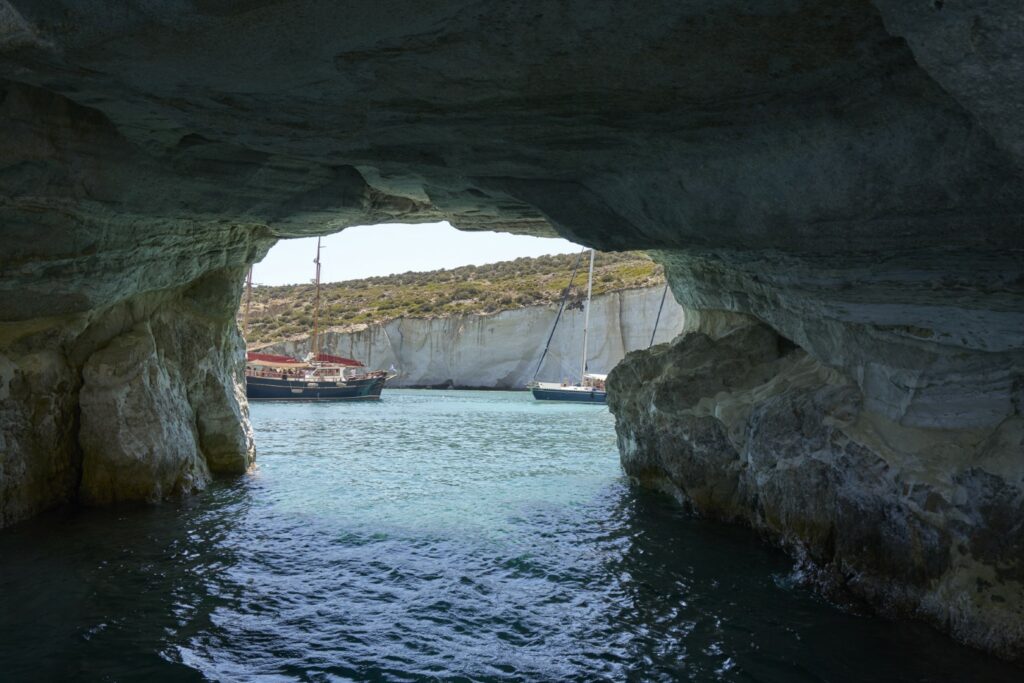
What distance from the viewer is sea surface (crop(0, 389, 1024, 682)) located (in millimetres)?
6473

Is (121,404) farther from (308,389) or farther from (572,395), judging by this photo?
(572,395)

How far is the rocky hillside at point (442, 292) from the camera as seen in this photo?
6134 centimetres

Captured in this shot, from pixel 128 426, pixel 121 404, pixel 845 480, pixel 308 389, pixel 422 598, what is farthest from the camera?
pixel 308 389

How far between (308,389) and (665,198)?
4081cm

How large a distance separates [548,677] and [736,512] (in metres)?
7.07

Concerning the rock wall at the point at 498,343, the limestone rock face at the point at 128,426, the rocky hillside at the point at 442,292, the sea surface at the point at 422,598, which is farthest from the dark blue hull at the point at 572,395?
the limestone rock face at the point at 128,426

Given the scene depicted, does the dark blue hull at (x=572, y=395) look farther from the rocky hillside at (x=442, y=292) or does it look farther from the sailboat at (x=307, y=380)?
the rocky hillside at (x=442, y=292)

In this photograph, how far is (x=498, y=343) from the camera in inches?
2367

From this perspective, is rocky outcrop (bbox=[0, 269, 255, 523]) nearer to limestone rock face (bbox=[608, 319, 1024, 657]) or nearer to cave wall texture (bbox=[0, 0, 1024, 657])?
cave wall texture (bbox=[0, 0, 1024, 657])

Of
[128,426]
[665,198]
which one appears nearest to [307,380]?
[128,426]

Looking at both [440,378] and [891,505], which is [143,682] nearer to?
[891,505]

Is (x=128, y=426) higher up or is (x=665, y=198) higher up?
(x=665, y=198)

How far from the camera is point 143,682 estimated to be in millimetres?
5969

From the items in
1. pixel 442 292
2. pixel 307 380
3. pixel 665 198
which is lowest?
pixel 307 380
